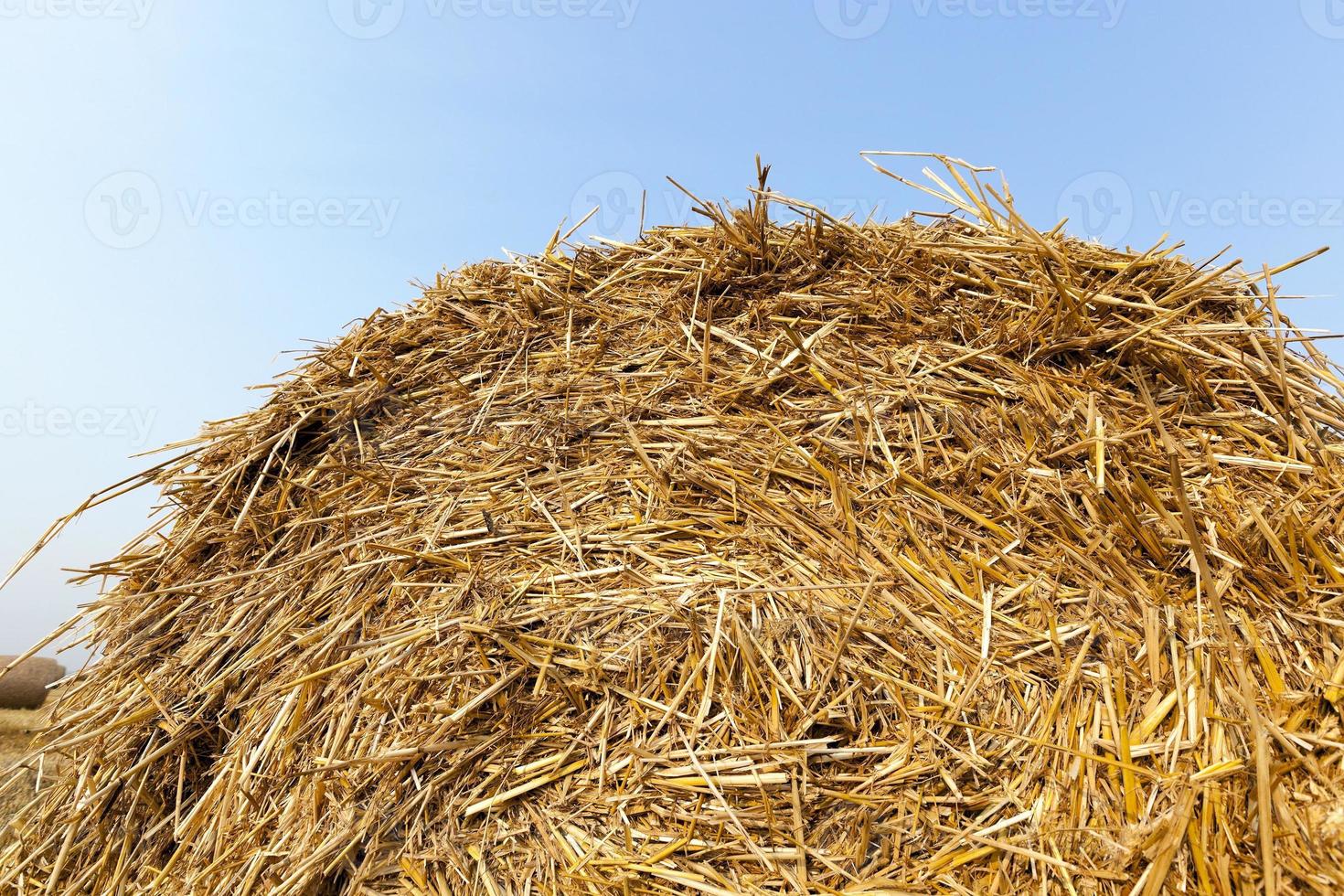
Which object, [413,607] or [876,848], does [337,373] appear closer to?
[413,607]

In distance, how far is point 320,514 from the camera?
2906 millimetres

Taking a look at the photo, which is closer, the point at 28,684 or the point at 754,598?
the point at 754,598

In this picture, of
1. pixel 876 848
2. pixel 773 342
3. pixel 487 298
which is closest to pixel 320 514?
pixel 487 298

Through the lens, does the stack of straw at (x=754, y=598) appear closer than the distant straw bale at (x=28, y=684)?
Yes

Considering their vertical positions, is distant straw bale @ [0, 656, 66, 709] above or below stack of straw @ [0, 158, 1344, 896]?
below

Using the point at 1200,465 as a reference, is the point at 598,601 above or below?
above

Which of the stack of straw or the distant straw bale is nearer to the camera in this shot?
the stack of straw

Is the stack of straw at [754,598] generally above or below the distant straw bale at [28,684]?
above

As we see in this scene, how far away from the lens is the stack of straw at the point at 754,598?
1896 millimetres

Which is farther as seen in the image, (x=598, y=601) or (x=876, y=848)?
(x=598, y=601)

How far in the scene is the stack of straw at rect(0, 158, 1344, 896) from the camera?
1.90m

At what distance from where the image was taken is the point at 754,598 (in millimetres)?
2191

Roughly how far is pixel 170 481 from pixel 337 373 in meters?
0.78

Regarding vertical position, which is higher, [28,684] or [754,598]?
[754,598]
